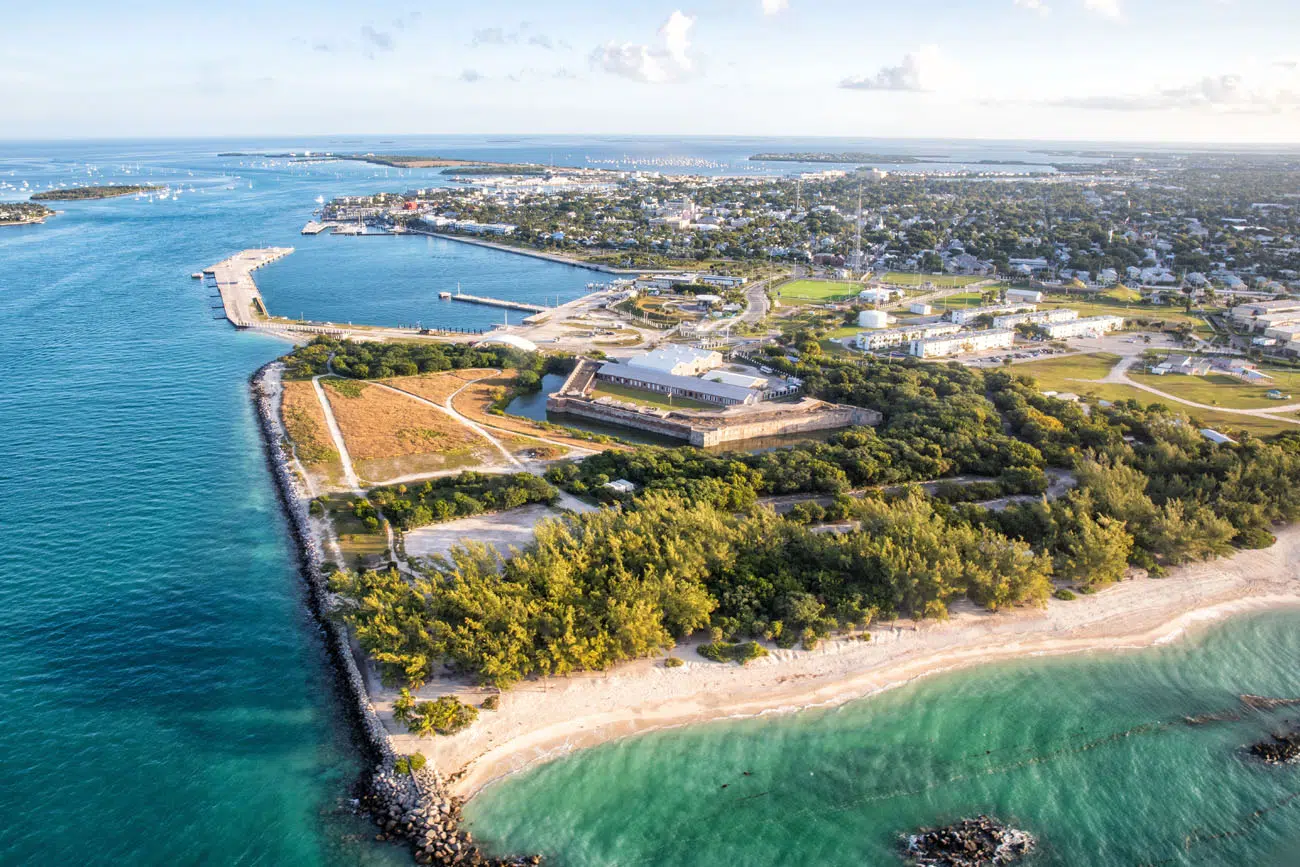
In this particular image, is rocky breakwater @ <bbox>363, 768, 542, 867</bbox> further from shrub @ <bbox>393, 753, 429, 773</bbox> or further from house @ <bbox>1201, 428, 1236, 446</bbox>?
house @ <bbox>1201, 428, 1236, 446</bbox>

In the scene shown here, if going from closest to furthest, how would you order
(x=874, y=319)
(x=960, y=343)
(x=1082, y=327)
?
(x=960, y=343)
(x=1082, y=327)
(x=874, y=319)

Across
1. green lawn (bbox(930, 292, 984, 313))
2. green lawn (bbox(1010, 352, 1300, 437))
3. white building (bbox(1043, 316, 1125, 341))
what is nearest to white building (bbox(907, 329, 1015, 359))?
white building (bbox(1043, 316, 1125, 341))

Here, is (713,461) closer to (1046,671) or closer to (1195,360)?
(1046,671)

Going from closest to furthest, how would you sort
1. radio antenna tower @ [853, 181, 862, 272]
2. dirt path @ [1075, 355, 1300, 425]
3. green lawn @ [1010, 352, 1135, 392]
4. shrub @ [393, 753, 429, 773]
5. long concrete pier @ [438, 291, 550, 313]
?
shrub @ [393, 753, 429, 773] < dirt path @ [1075, 355, 1300, 425] < green lawn @ [1010, 352, 1135, 392] < long concrete pier @ [438, 291, 550, 313] < radio antenna tower @ [853, 181, 862, 272]

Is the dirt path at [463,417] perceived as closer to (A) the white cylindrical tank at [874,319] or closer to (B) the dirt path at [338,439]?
(B) the dirt path at [338,439]

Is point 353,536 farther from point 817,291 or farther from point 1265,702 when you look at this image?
point 817,291

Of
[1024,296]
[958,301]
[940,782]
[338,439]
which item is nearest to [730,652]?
[940,782]

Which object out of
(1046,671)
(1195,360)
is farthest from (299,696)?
(1195,360)
